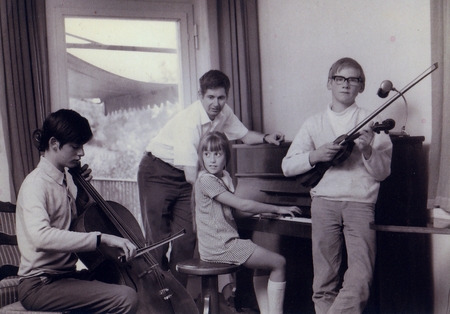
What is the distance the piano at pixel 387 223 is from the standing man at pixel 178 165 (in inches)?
8.8

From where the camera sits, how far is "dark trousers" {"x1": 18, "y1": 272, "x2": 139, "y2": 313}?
162 cm

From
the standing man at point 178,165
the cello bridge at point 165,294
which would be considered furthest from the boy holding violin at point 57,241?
the standing man at point 178,165

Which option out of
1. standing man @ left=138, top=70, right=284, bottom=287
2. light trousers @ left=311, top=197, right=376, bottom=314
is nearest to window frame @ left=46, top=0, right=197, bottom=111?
standing man @ left=138, top=70, right=284, bottom=287

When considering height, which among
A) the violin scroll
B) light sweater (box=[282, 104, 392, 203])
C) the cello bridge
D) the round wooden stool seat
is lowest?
the cello bridge

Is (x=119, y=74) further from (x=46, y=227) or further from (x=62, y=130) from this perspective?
(x=46, y=227)

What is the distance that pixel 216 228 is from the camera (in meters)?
2.08

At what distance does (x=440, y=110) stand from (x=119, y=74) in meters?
1.40

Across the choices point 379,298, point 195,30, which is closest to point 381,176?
point 379,298

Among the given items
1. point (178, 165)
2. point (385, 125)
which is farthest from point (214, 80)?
point (385, 125)

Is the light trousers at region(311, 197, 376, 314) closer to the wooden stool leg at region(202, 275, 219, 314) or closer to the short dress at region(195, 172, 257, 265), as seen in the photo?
the short dress at region(195, 172, 257, 265)

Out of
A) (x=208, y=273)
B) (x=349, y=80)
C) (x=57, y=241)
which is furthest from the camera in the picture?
(x=208, y=273)

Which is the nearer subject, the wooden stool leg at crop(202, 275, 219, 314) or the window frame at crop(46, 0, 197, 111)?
the wooden stool leg at crop(202, 275, 219, 314)

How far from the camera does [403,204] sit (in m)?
1.89

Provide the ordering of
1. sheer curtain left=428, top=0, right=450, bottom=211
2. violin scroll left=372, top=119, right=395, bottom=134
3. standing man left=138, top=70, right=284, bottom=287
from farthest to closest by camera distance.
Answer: standing man left=138, top=70, right=284, bottom=287, sheer curtain left=428, top=0, right=450, bottom=211, violin scroll left=372, top=119, right=395, bottom=134
